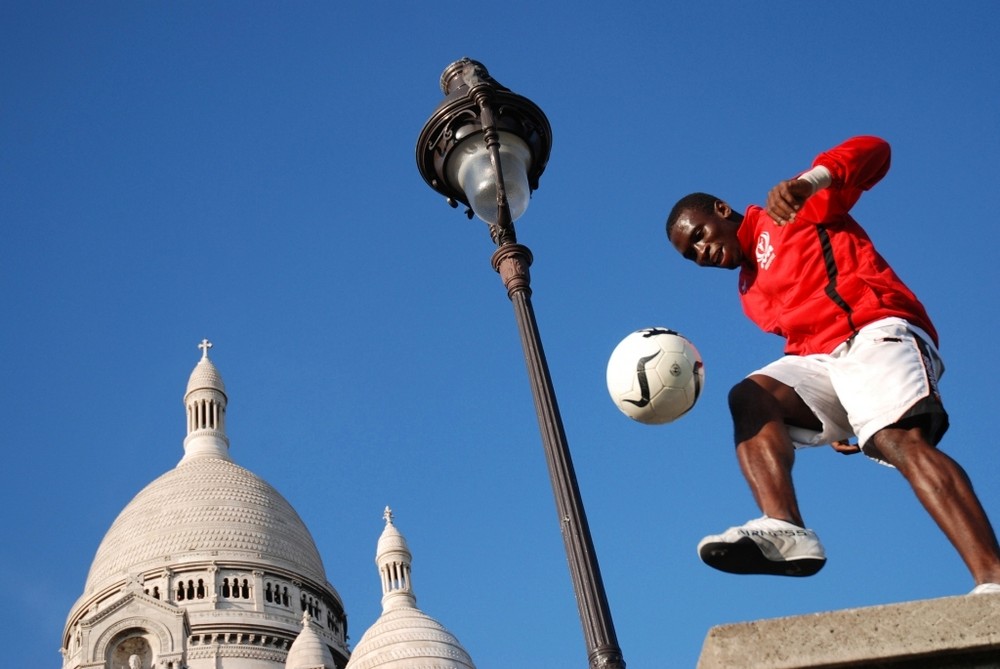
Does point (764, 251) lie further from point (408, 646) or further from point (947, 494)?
point (408, 646)

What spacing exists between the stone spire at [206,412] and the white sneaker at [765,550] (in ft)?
202

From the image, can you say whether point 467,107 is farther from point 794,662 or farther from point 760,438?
point 794,662

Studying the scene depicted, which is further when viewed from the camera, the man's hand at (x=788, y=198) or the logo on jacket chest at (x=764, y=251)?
the logo on jacket chest at (x=764, y=251)

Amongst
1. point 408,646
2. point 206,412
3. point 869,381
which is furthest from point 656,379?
point 206,412

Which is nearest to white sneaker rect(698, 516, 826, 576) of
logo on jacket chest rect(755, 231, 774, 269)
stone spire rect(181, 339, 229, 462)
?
logo on jacket chest rect(755, 231, 774, 269)

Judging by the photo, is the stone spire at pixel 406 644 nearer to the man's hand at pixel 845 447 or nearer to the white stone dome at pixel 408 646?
the white stone dome at pixel 408 646

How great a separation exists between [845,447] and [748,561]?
1.01 m

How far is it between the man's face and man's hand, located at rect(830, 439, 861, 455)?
100 centimetres

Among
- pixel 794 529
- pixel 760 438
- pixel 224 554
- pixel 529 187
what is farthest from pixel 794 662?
pixel 224 554

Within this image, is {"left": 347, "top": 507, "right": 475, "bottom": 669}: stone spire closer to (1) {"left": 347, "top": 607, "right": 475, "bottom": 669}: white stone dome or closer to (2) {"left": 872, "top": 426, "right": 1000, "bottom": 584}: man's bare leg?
(1) {"left": 347, "top": 607, "right": 475, "bottom": 669}: white stone dome

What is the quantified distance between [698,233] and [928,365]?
1.40 metres

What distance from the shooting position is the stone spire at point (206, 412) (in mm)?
65562

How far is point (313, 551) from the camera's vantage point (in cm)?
6128

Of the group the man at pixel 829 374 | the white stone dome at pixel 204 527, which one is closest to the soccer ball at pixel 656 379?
the man at pixel 829 374
